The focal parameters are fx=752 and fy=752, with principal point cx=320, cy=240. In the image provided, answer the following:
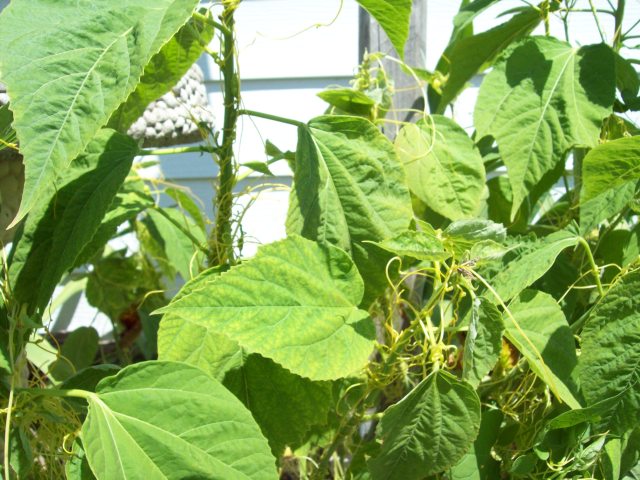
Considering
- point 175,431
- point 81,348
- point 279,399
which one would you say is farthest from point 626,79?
point 81,348

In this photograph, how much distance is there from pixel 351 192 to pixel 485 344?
0.20m

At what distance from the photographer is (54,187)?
70 cm

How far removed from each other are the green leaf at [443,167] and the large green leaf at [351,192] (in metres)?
0.10

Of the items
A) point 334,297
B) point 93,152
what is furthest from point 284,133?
point 334,297

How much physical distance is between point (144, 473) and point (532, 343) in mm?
361

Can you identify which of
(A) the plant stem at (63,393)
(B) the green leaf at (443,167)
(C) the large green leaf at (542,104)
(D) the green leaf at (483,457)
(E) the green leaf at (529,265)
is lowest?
(D) the green leaf at (483,457)

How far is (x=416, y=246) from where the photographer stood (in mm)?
625

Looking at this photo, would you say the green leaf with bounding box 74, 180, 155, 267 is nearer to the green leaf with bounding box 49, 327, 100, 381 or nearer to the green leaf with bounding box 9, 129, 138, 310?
the green leaf with bounding box 9, 129, 138, 310

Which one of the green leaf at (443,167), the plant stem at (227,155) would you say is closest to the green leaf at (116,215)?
the plant stem at (227,155)

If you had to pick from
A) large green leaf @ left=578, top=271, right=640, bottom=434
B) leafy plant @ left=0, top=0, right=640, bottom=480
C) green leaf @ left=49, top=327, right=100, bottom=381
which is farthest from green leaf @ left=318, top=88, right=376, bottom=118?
green leaf @ left=49, top=327, right=100, bottom=381

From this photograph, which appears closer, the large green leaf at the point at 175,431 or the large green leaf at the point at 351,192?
the large green leaf at the point at 175,431

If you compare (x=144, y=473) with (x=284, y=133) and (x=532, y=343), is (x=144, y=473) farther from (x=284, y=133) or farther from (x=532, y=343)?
(x=284, y=133)

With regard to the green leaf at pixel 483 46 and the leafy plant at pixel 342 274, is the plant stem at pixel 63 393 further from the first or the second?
the green leaf at pixel 483 46

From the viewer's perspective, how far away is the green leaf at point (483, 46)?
3.00 feet
